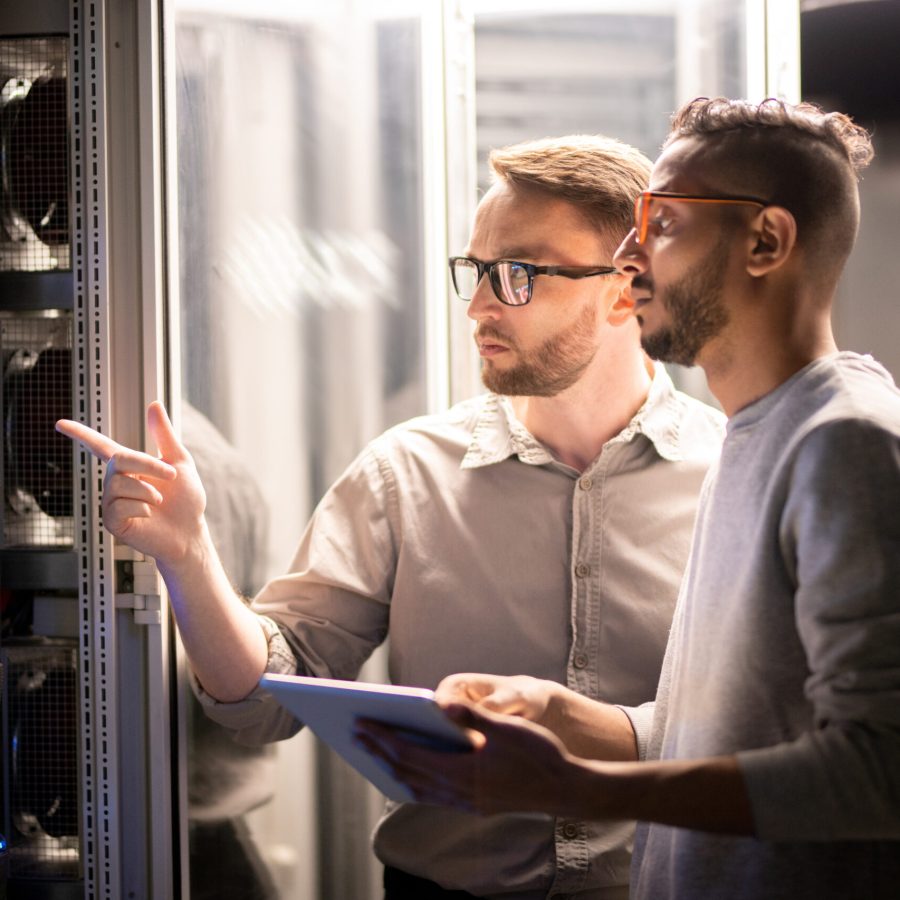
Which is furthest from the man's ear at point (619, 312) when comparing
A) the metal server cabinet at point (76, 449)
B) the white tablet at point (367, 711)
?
the white tablet at point (367, 711)

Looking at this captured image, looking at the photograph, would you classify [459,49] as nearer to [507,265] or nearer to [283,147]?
[283,147]

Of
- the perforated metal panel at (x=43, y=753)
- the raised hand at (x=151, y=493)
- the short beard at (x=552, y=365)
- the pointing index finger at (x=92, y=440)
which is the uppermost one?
the short beard at (x=552, y=365)

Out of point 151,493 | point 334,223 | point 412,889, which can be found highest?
point 334,223

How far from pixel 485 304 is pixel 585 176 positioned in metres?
0.28

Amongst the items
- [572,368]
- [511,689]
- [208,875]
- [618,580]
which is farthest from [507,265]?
[208,875]

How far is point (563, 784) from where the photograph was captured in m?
A: 1.08

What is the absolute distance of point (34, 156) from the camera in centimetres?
168

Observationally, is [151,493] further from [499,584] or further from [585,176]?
[585,176]

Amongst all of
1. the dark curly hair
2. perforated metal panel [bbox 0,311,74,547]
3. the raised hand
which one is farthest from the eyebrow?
perforated metal panel [bbox 0,311,74,547]

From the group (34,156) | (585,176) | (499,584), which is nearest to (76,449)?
(34,156)

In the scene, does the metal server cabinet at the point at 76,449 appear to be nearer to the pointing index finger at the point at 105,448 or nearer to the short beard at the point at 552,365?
the pointing index finger at the point at 105,448

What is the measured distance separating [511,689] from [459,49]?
1454mm

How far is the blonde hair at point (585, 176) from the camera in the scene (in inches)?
70.4

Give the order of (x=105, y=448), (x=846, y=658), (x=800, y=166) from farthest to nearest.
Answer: (x=105, y=448) → (x=800, y=166) → (x=846, y=658)
